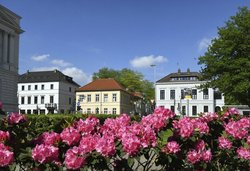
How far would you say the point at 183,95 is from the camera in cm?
8369

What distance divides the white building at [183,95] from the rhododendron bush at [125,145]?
76513mm

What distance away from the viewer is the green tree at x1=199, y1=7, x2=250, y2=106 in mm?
38125

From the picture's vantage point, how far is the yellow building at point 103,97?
96938mm

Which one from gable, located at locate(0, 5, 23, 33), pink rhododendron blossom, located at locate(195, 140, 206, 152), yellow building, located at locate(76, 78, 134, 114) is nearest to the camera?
pink rhododendron blossom, located at locate(195, 140, 206, 152)

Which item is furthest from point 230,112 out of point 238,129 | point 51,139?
point 51,139

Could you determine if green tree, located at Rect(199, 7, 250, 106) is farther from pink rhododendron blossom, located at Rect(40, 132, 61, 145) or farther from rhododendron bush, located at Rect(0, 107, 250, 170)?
pink rhododendron blossom, located at Rect(40, 132, 61, 145)

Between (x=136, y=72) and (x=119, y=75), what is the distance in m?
15.6

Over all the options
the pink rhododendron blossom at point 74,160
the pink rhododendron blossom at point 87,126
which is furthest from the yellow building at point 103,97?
the pink rhododendron blossom at point 74,160

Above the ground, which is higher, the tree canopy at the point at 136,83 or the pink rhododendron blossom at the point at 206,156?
the tree canopy at the point at 136,83

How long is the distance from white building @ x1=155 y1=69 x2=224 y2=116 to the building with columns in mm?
33059

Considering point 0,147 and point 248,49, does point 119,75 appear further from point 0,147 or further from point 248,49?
point 0,147

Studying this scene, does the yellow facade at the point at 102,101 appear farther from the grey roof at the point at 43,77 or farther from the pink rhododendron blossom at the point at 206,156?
the pink rhododendron blossom at the point at 206,156

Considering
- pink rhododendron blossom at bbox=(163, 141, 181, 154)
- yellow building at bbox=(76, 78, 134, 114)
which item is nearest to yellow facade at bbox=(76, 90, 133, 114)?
yellow building at bbox=(76, 78, 134, 114)

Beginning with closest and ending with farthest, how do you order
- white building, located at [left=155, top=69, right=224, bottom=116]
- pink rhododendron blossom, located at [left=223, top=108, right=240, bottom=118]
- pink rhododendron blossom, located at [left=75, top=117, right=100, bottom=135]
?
pink rhododendron blossom, located at [left=75, top=117, right=100, bottom=135] → pink rhododendron blossom, located at [left=223, top=108, right=240, bottom=118] → white building, located at [left=155, top=69, right=224, bottom=116]
